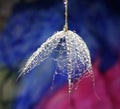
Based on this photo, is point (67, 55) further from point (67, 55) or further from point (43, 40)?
point (43, 40)

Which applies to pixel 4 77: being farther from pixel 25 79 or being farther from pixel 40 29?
pixel 40 29

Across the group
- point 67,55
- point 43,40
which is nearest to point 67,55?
point 67,55

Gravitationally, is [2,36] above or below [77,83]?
above

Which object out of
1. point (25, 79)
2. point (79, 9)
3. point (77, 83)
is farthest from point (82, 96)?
point (79, 9)
